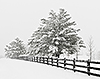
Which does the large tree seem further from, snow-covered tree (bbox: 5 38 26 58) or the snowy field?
snow-covered tree (bbox: 5 38 26 58)

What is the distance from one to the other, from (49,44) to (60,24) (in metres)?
4.10

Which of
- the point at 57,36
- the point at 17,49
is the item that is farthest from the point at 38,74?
the point at 17,49

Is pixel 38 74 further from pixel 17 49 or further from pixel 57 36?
pixel 17 49

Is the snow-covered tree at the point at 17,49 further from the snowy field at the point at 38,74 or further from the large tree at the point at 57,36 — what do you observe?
the snowy field at the point at 38,74

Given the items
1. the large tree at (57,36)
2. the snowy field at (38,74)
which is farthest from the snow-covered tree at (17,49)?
the snowy field at (38,74)

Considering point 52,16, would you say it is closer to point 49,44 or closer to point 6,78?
point 49,44

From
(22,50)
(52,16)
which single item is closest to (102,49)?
(52,16)

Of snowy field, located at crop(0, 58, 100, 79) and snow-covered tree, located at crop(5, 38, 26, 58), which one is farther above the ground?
snow-covered tree, located at crop(5, 38, 26, 58)

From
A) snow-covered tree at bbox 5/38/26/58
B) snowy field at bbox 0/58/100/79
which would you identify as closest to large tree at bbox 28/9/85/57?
snowy field at bbox 0/58/100/79

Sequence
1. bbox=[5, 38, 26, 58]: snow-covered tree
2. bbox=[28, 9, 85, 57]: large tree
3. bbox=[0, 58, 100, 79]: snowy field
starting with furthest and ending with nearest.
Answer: bbox=[5, 38, 26, 58]: snow-covered tree < bbox=[28, 9, 85, 57]: large tree < bbox=[0, 58, 100, 79]: snowy field

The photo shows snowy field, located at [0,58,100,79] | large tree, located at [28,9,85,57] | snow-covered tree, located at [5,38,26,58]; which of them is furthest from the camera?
snow-covered tree, located at [5,38,26,58]

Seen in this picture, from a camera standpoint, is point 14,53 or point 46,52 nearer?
point 46,52

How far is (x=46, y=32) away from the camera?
32.7 meters

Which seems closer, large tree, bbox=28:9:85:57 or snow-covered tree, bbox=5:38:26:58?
large tree, bbox=28:9:85:57
